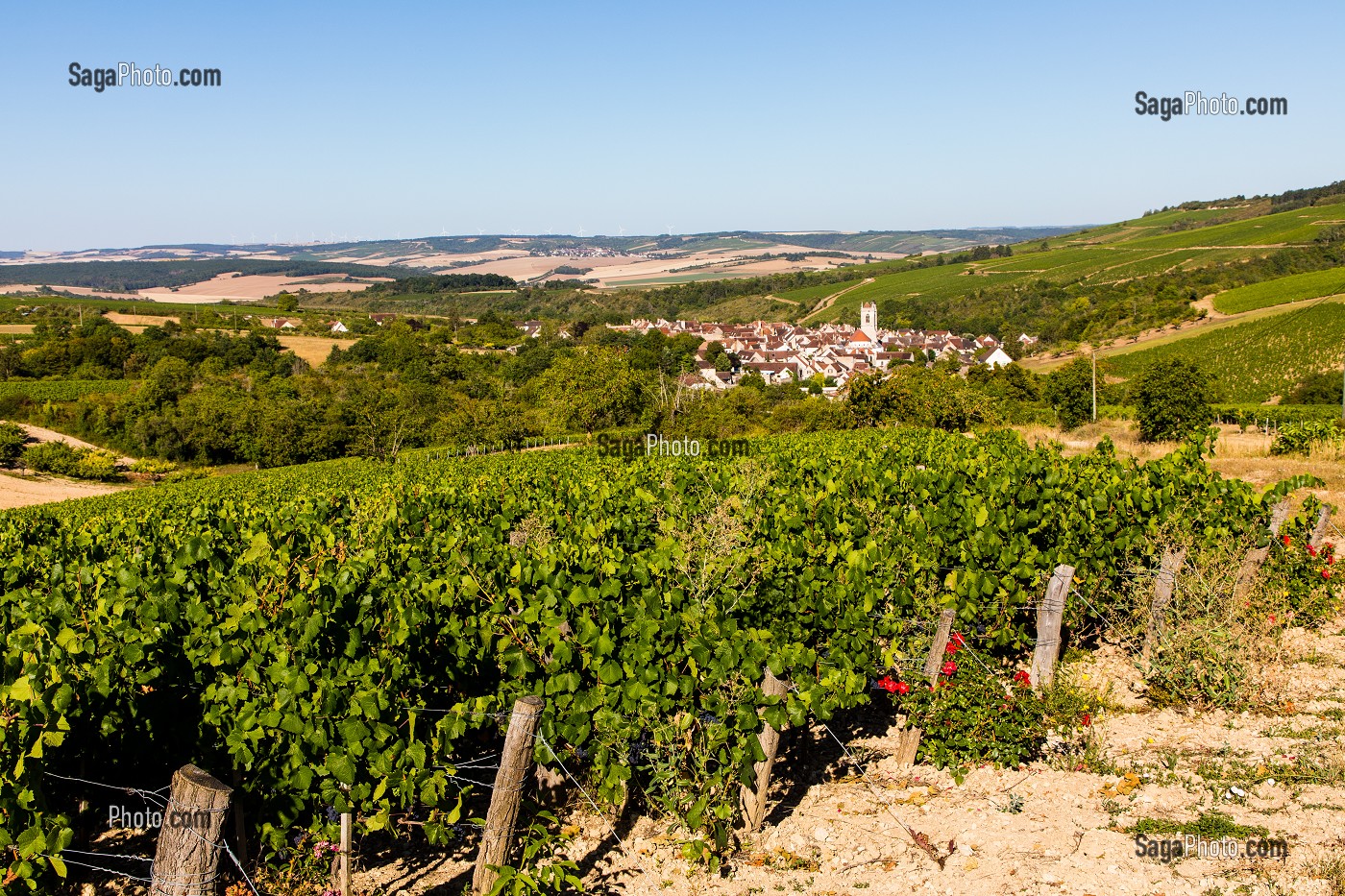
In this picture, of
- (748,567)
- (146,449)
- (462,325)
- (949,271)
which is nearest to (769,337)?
(462,325)

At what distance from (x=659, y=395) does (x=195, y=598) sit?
45.4 m

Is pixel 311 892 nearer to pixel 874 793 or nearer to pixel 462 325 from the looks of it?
pixel 874 793

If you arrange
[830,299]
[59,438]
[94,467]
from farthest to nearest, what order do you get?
[830,299] < [59,438] < [94,467]

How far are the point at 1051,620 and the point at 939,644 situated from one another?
121 cm

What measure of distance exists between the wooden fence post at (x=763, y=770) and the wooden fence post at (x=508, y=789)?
125 cm

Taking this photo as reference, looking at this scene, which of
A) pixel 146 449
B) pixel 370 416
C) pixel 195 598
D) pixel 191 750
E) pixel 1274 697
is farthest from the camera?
pixel 370 416

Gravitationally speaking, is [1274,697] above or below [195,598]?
below

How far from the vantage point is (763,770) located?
4.82 metres

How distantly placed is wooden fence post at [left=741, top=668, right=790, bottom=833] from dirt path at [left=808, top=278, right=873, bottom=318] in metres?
146

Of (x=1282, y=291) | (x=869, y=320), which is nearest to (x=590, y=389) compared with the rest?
(x=1282, y=291)

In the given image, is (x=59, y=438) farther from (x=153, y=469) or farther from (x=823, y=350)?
(x=823, y=350)

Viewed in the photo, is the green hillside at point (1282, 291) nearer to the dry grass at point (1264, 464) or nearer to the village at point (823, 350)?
the village at point (823, 350)

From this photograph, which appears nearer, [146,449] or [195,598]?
[195,598]

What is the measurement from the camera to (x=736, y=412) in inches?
1761
